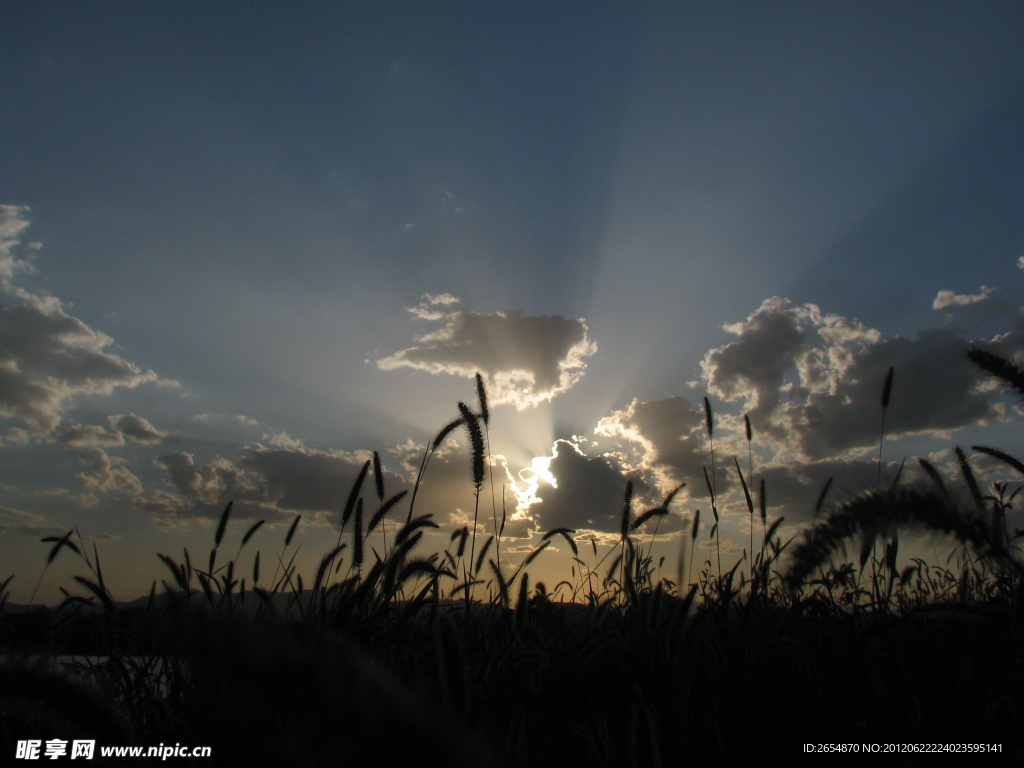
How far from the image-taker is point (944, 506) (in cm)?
201

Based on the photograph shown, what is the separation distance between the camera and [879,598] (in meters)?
5.23

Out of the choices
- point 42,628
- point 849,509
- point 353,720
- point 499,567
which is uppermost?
point 849,509

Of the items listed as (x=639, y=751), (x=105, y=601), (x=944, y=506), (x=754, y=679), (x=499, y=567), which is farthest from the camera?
(x=499, y=567)

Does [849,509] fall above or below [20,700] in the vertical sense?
above

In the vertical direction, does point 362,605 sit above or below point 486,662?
above

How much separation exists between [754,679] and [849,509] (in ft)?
6.07

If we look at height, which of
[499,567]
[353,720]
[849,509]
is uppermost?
[849,509]

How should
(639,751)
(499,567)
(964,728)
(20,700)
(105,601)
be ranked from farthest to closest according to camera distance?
(499,567), (105,601), (964,728), (639,751), (20,700)

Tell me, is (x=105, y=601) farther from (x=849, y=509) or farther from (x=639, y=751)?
(x=849, y=509)

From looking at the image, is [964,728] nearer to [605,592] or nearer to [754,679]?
[754,679]

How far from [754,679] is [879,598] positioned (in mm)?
2652

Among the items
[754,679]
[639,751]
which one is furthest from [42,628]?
[754,679]

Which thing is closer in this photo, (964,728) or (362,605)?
(964,728)

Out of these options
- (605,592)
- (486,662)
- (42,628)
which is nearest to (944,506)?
(486,662)
